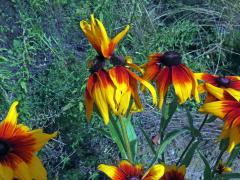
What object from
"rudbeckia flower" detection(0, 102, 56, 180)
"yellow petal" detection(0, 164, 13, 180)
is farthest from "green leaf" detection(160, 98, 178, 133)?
"yellow petal" detection(0, 164, 13, 180)

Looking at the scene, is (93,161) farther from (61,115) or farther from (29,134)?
(29,134)

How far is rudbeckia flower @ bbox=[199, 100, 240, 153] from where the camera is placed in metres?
1.12

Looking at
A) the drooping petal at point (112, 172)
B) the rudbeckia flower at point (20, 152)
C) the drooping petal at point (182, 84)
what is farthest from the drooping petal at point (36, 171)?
the drooping petal at point (182, 84)

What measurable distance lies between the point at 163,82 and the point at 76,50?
1582 mm

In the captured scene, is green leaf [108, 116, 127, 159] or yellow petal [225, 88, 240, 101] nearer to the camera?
yellow petal [225, 88, 240, 101]

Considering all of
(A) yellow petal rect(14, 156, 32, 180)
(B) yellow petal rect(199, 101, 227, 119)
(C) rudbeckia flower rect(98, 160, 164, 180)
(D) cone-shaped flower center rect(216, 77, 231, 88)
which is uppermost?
(D) cone-shaped flower center rect(216, 77, 231, 88)

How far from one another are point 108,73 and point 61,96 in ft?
3.89

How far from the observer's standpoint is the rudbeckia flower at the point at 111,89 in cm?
116

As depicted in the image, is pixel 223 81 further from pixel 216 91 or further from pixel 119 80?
pixel 119 80

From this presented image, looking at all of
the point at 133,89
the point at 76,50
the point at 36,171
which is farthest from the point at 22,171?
the point at 76,50

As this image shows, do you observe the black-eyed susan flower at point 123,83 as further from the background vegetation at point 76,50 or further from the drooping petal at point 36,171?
the background vegetation at point 76,50

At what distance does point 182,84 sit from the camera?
1.25 meters

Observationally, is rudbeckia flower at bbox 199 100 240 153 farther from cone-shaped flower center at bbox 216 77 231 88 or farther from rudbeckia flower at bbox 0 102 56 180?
rudbeckia flower at bbox 0 102 56 180

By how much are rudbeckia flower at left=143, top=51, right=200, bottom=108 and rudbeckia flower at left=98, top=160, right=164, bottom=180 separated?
0.16 metres
